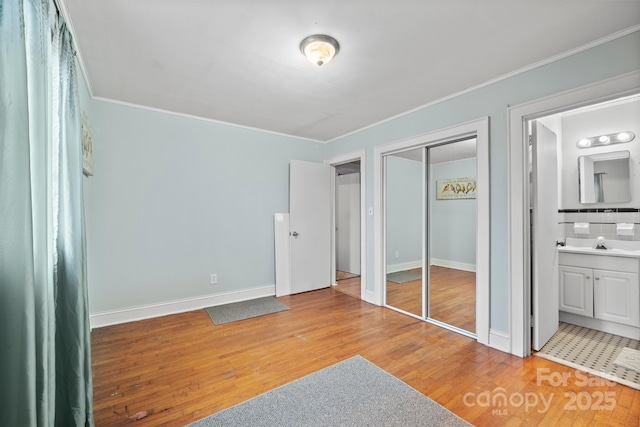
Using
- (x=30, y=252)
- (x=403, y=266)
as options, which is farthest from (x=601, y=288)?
(x=30, y=252)

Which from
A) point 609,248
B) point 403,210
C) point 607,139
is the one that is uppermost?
point 607,139

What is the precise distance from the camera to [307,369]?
221 centimetres

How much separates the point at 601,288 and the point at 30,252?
4346 millimetres

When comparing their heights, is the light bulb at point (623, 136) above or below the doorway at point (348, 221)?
above

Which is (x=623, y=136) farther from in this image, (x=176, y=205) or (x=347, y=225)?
(x=176, y=205)

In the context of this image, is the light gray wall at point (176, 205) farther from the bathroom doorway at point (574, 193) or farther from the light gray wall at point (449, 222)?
the bathroom doorway at point (574, 193)

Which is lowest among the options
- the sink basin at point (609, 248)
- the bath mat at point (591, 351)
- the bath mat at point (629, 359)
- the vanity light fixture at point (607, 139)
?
the bath mat at point (591, 351)

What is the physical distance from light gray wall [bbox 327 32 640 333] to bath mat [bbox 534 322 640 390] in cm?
50

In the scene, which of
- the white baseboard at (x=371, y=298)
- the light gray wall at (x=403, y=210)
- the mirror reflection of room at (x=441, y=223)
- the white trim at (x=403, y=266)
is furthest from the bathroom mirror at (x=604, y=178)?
the white baseboard at (x=371, y=298)

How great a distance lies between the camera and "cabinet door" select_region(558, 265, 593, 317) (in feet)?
9.47

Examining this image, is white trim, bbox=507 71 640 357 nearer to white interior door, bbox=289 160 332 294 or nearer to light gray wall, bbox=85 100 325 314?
white interior door, bbox=289 160 332 294

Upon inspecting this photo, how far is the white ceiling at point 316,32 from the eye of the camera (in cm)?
166

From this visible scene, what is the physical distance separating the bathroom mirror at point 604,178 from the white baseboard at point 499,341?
2.07 metres

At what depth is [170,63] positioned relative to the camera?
227cm
